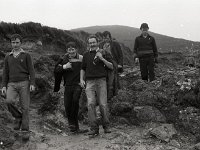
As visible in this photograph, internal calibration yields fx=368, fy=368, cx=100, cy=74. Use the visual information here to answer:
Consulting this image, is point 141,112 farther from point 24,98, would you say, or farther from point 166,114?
point 24,98

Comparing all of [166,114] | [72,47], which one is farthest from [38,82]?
[166,114]

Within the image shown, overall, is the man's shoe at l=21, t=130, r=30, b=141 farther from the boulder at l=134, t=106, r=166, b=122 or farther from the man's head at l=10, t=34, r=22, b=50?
the boulder at l=134, t=106, r=166, b=122

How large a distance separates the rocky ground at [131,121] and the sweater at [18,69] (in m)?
1.22

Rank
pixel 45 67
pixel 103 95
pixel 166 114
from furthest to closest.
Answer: pixel 45 67
pixel 166 114
pixel 103 95

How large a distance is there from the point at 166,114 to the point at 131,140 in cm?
169

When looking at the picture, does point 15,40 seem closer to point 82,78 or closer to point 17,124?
point 82,78

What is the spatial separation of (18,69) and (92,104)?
5.71 feet

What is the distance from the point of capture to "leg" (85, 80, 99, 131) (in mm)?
7887

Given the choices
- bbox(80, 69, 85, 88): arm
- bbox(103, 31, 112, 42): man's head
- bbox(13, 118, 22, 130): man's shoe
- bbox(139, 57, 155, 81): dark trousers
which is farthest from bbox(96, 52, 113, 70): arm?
bbox(139, 57, 155, 81): dark trousers

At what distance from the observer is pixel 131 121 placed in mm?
9078

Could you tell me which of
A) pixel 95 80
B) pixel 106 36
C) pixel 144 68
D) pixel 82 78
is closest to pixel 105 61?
pixel 95 80

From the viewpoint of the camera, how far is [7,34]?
56.2ft

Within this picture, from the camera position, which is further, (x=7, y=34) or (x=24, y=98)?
(x=7, y=34)

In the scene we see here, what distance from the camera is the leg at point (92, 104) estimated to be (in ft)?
25.9
